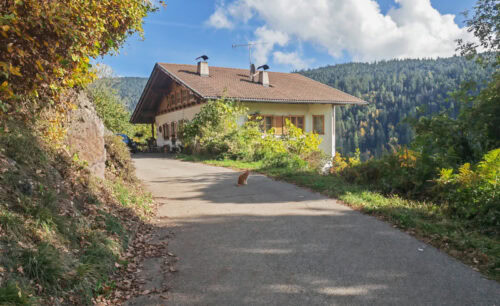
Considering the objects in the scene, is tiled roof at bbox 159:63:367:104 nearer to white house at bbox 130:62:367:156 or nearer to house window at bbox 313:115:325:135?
white house at bbox 130:62:367:156

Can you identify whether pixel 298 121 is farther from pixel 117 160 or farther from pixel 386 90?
pixel 386 90

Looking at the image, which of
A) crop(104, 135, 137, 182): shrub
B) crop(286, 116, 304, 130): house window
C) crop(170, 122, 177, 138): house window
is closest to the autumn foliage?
crop(104, 135, 137, 182): shrub

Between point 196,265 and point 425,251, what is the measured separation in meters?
3.07

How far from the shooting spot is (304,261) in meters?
4.38

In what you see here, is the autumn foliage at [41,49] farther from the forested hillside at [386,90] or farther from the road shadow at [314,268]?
the forested hillside at [386,90]

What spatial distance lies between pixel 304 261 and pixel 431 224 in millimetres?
2581

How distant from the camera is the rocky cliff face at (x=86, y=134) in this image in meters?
6.54

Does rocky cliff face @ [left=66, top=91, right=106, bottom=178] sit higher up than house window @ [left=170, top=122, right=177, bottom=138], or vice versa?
house window @ [left=170, top=122, right=177, bottom=138]

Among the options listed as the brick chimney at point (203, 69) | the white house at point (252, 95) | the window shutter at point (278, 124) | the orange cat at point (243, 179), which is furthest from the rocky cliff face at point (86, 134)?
the brick chimney at point (203, 69)

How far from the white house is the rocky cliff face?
13.3 meters

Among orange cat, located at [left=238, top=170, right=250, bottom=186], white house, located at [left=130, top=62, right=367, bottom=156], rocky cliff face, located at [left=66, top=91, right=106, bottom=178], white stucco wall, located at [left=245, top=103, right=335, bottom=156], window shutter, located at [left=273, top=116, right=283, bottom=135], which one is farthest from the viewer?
window shutter, located at [left=273, top=116, right=283, bottom=135]

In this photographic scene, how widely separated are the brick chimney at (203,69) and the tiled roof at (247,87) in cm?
37

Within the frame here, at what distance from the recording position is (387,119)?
9944 cm

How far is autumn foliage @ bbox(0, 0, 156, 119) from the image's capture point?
148 inches
